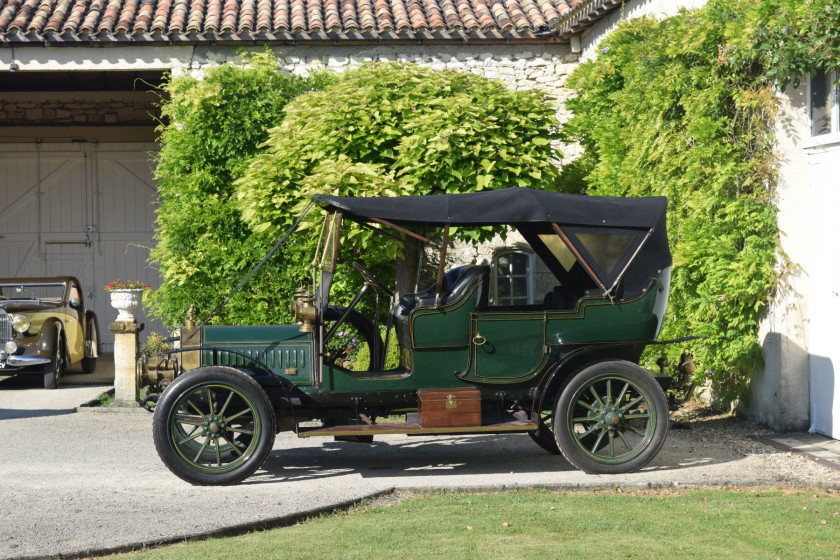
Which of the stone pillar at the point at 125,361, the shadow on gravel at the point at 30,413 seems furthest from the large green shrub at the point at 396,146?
the shadow on gravel at the point at 30,413

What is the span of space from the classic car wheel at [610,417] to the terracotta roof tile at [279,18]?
610cm

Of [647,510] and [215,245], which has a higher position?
[215,245]

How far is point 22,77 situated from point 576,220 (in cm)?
1147

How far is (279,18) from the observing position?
1266cm

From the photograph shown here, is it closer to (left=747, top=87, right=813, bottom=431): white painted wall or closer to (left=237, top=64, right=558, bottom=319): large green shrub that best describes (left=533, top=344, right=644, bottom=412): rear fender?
(left=747, top=87, right=813, bottom=431): white painted wall

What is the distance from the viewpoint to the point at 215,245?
37.9 feet

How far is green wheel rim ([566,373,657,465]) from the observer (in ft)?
22.1

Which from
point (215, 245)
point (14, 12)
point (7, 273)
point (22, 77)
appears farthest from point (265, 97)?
point (7, 273)

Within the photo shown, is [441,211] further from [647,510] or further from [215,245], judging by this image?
[215,245]

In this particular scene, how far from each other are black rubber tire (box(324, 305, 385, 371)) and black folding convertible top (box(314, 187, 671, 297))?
852mm

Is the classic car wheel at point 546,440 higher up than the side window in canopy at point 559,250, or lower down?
lower down

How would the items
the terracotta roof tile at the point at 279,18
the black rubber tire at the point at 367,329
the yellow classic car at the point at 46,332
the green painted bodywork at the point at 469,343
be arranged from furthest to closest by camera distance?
the terracotta roof tile at the point at 279,18 → the yellow classic car at the point at 46,332 → the black rubber tire at the point at 367,329 → the green painted bodywork at the point at 469,343

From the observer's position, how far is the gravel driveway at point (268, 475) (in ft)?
18.2

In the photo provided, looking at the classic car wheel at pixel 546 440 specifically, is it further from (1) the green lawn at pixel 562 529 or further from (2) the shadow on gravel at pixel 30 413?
(2) the shadow on gravel at pixel 30 413
